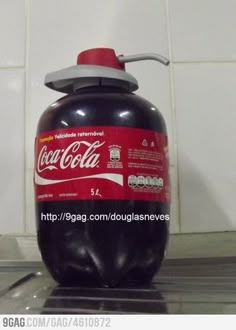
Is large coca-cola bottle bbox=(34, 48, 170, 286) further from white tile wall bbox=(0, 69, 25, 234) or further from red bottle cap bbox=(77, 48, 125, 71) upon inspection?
white tile wall bbox=(0, 69, 25, 234)

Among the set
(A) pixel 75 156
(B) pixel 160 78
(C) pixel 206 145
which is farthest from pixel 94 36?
(A) pixel 75 156

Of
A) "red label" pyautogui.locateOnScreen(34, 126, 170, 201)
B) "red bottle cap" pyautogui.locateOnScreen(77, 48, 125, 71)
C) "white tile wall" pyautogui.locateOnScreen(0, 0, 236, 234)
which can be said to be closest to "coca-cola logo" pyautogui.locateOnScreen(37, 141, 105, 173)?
"red label" pyautogui.locateOnScreen(34, 126, 170, 201)

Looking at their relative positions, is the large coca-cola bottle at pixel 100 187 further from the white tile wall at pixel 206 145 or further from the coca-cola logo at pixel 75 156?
the white tile wall at pixel 206 145

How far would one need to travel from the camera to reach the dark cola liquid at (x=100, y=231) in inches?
17.2

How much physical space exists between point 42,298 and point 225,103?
415mm

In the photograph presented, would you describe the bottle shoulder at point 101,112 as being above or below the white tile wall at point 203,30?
below

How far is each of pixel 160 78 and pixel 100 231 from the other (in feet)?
1.07

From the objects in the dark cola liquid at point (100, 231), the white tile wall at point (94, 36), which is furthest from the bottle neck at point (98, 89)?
the white tile wall at point (94, 36)

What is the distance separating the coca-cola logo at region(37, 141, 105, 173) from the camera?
17.0 inches

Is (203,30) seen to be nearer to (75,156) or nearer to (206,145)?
(206,145)

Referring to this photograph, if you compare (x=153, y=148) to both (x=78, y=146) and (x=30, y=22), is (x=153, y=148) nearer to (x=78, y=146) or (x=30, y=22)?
(x=78, y=146)

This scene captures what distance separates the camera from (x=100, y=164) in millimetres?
432

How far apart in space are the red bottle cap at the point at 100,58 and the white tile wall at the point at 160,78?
0.65 ft

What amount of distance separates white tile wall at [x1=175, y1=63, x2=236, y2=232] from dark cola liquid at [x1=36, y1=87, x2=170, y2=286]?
217 mm
